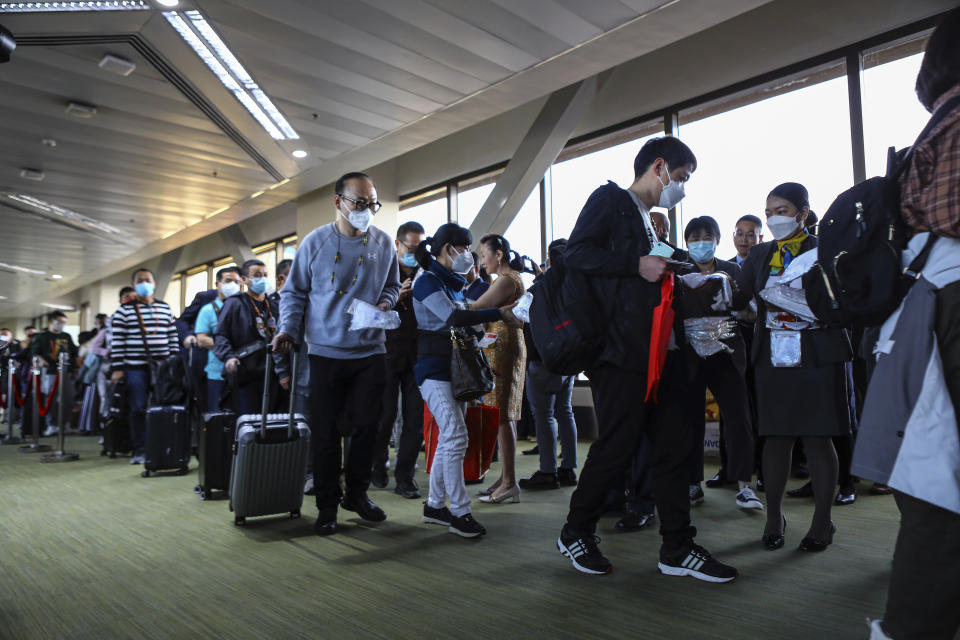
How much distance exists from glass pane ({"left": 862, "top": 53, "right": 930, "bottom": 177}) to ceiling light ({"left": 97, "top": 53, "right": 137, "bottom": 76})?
6.37 m

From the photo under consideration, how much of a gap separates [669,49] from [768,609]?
21.0 ft

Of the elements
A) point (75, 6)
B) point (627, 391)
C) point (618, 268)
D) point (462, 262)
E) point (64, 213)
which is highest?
point (75, 6)

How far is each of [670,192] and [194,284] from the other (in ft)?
56.2

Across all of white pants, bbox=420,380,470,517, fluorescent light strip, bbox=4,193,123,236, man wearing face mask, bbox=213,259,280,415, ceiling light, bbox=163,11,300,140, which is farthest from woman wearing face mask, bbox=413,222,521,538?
fluorescent light strip, bbox=4,193,123,236

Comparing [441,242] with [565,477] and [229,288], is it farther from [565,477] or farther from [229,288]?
[229,288]

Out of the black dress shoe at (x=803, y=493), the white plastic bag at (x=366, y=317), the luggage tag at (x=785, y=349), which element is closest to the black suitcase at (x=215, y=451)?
the white plastic bag at (x=366, y=317)

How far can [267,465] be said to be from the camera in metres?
3.05

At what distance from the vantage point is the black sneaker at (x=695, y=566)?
2113 mm

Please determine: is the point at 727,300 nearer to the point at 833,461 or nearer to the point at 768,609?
the point at 833,461

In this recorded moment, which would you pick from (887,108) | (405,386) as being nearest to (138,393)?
(405,386)

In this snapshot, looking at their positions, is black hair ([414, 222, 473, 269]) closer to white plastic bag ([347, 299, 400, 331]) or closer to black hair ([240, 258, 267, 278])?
white plastic bag ([347, 299, 400, 331])

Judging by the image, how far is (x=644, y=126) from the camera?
23.8ft

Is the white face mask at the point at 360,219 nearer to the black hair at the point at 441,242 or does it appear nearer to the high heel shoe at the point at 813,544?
the black hair at the point at 441,242

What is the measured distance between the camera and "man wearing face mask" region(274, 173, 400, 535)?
2941 mm
